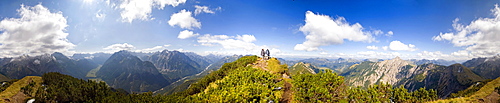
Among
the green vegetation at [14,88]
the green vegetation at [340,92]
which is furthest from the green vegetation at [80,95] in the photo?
the green vegetation at [340,92]

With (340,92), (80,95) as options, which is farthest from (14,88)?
(340,92)

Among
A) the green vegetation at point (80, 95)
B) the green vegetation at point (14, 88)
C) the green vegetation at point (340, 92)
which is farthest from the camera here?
the green vegetation at point (14, 88)

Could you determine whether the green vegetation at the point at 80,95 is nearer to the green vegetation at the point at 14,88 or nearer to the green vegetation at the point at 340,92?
the green vegetation at the point at 14,88

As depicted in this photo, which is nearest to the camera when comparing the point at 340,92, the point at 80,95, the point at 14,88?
the point at 340,92

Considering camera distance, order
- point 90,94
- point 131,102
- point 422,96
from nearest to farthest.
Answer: point 422,96
point 131,102
point 90,94

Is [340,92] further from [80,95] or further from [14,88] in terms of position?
[14,88]

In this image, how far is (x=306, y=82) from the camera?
30625 mm

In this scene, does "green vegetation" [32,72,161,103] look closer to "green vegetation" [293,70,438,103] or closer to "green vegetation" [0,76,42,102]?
"green vegetation" [0,76,42,102]

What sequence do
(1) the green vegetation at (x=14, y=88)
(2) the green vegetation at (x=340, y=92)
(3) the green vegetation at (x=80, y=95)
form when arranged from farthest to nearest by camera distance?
(1) the green vegetation at (x=14, y=88) < (3) the green vegetation at (x=80, y=95) < (2) the green vegetation at (x=340, y=92)

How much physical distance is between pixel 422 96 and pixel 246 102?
112 feet

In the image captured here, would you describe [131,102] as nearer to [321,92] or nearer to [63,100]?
[63,100]

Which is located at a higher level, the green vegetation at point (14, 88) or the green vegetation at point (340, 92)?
the green vegetation at point (340, 92)

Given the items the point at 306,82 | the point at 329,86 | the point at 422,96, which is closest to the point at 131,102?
the point at 306,82

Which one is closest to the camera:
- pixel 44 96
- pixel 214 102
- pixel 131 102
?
pixel 214 102
